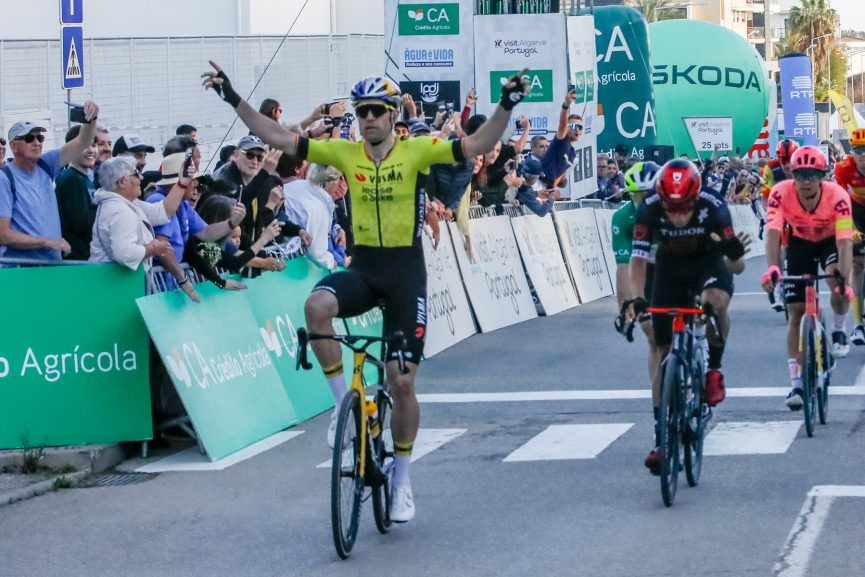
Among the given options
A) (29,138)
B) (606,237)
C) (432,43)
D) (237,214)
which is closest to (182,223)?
(237,214)

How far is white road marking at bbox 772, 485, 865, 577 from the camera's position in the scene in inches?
280

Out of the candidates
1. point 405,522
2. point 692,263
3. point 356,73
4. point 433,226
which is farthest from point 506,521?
point 356,73

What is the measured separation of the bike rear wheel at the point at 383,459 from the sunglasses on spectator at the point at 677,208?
6.96 ft

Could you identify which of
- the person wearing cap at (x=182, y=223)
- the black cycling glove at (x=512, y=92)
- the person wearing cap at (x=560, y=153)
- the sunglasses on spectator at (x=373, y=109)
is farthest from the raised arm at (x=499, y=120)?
the person wearing cap at (x=560, y=153)

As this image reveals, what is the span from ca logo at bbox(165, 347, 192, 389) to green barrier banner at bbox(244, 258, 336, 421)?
1.51 metres


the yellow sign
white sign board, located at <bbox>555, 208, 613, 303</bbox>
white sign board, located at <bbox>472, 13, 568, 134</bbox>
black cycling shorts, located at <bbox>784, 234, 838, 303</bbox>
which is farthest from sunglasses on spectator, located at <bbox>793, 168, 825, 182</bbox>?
the yellow sign

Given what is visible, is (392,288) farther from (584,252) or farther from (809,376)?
(584,252)

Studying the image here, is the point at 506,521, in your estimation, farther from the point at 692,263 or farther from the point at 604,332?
the point at 604,332

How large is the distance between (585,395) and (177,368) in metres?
3.94

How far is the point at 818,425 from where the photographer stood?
11.6 m

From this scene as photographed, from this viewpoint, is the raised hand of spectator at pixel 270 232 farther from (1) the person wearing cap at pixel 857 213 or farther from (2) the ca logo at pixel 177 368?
(1) the person wearing cap at pixel 857 213

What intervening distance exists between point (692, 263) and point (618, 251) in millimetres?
2176

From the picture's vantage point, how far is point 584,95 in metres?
26.2

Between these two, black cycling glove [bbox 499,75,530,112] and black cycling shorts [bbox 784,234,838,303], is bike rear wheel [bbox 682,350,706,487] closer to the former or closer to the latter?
black cycling glove [bbox 499,75,530,112]
